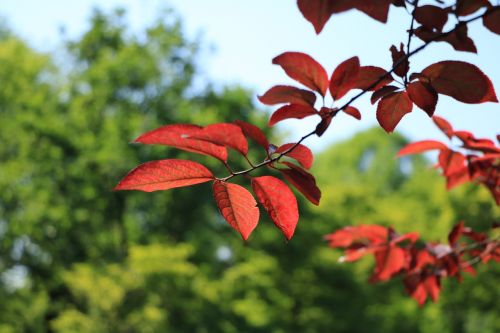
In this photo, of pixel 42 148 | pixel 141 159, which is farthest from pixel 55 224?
pixel 141 159

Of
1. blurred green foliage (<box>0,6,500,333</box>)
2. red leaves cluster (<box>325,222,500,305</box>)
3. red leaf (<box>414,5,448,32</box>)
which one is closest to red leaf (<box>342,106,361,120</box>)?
red leaf (<box>414,5,448,32</box>)

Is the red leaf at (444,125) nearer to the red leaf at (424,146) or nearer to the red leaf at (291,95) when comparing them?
the red leaf at (424,146)

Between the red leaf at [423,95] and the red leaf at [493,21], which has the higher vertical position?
the red leaf at [493,21]

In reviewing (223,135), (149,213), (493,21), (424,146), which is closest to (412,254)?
(424,146)

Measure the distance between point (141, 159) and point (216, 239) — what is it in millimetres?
4322

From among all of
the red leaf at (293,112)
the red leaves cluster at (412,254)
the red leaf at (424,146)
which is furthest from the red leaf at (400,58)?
the red leaves cluster at (412,254)

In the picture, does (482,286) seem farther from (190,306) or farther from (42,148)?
(42,148)

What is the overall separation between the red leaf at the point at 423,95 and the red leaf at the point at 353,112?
7cm

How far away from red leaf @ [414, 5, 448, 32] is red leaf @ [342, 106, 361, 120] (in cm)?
14

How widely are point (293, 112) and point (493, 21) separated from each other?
0.87 ft

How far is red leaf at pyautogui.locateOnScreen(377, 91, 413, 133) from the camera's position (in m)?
0.71

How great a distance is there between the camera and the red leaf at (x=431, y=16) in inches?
25.5

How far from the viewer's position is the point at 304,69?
0.67 meters

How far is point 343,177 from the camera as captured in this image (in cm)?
2948
